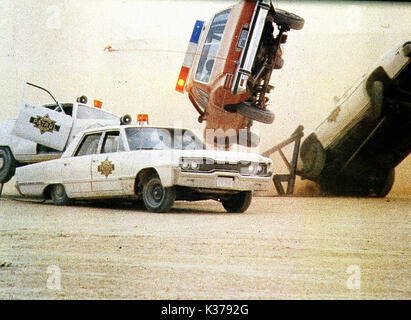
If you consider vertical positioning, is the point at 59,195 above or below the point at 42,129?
below

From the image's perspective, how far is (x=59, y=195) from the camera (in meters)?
6.34

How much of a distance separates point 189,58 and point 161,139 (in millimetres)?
910

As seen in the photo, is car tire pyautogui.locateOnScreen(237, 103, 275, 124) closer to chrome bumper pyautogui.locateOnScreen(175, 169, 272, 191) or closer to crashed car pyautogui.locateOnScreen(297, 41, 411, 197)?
chrome bumper pyautogui.locateOnScreen(175, 169, 272, 191)

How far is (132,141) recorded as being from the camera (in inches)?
226

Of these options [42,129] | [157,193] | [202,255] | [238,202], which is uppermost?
[42,129]

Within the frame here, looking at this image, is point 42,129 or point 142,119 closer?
point 142,119

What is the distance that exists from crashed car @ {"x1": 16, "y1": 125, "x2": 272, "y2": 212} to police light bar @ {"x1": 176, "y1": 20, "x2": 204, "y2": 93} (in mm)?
543

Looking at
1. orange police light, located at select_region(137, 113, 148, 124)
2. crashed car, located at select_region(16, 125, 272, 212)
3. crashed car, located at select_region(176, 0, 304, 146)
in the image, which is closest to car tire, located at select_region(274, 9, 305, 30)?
crashed car, located at select_region(176, 0, 304, 146)

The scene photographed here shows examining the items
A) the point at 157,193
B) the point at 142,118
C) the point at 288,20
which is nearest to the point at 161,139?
the point at 142,118

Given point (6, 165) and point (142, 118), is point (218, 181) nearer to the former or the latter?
point (142, 118)

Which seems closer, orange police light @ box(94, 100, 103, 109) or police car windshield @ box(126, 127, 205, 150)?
police car windshield @ box(126, 127, 205, 150)

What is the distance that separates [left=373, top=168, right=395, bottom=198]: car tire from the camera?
7.67 metres
